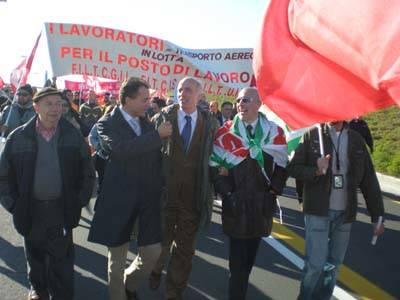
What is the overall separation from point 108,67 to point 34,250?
4.55 metres

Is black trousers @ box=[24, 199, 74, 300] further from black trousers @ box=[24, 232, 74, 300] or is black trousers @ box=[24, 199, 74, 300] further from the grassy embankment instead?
the grassy embankment

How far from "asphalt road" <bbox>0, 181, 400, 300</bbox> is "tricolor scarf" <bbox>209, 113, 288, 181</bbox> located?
53.9 inches

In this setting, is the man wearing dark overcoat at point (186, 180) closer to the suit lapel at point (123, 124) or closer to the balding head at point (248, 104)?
the balding head at point (248, 104)

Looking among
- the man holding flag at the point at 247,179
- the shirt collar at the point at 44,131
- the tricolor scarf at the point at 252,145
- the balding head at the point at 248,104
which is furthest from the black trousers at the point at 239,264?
the shirt collar at the point at 44,131

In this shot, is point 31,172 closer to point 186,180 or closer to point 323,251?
point 186,180

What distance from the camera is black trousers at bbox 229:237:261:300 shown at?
4.32 metres

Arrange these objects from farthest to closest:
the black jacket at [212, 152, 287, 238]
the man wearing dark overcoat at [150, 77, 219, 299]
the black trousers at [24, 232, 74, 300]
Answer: the man wearing dark overcoat at [150, 77, 219, 299]
the black trousers at [24, 232, 74, 300]
the black jacket at [212, 152, 287, 238]

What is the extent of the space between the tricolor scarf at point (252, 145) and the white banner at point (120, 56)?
3.99 meters

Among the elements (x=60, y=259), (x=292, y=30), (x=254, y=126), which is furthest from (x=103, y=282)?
(x=292, y=30)

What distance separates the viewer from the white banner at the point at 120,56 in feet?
27.2

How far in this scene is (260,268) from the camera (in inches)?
223

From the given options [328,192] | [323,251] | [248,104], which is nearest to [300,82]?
[248,104]

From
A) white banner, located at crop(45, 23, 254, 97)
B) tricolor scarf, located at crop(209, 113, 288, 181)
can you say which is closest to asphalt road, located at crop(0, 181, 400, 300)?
tricolor scarf, located at crop(209, 113, 288, 181)

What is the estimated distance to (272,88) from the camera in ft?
11.3
